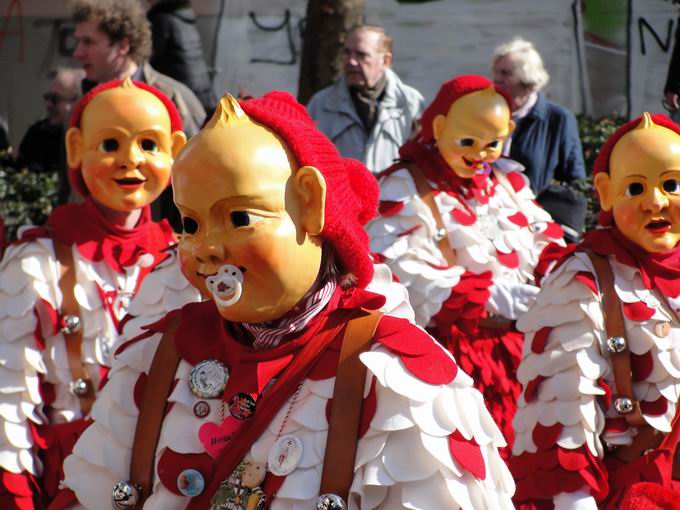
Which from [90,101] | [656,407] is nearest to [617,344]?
[656,407]

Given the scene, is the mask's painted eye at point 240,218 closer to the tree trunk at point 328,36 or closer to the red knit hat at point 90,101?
the red knit hat at point 90,101

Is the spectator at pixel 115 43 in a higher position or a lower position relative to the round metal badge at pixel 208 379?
lower

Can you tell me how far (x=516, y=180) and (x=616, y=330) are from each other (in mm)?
2166

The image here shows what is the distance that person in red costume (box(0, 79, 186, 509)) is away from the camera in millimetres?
4305

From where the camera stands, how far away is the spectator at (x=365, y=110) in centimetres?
710

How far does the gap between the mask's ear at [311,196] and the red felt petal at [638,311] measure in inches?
65.0

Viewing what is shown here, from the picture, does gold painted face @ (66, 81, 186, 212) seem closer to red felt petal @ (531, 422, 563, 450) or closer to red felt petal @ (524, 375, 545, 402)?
red felt petal @ (524, 375, 545, 402)

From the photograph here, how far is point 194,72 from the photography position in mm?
8484

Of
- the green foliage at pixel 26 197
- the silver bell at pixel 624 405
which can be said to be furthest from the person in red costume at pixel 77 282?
the green foliage at pixel 26 197

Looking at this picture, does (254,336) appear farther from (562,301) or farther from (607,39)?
(607,39)

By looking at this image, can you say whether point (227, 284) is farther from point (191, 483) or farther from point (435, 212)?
point (435, 212)

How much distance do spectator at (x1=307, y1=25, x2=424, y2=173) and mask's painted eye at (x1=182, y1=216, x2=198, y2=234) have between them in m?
4.29

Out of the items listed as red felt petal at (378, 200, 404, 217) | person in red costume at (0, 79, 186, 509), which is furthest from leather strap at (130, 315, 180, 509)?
red felt petal at (378, 200, 404, 217)

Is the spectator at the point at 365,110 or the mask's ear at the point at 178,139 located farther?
the spectator at the point at 365,110
